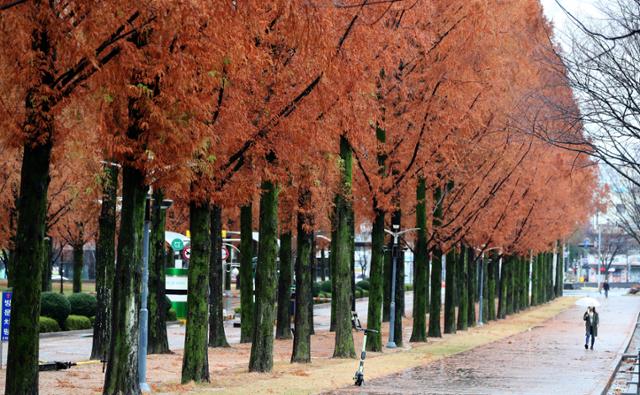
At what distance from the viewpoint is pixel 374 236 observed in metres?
35.5

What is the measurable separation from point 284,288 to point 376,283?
21.0 ft

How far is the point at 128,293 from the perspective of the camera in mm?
19859

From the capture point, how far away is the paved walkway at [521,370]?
2427 centimetres

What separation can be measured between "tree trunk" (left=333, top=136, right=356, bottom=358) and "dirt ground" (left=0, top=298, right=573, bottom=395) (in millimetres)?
662

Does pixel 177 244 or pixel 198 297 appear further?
pixel 177 244

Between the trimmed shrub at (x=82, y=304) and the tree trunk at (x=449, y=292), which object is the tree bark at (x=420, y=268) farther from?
the trimmed shrub at (x=82, y=304)

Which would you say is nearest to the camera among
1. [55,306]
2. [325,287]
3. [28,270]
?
[28,270]

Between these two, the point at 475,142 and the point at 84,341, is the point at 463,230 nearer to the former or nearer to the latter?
the point at 475,142

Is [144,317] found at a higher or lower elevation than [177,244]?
lower

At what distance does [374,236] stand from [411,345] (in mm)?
6819

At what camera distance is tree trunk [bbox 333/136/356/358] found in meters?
31.4

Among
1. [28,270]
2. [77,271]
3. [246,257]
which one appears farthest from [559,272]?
[28,270]

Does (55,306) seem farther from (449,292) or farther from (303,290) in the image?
(449,292)

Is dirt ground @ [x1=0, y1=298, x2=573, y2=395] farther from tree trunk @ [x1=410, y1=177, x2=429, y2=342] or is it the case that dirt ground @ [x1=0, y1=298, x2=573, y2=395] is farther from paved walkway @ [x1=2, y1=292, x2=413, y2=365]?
paved walkway @ [x1=2, y1=292, x2=413, y2=365]
